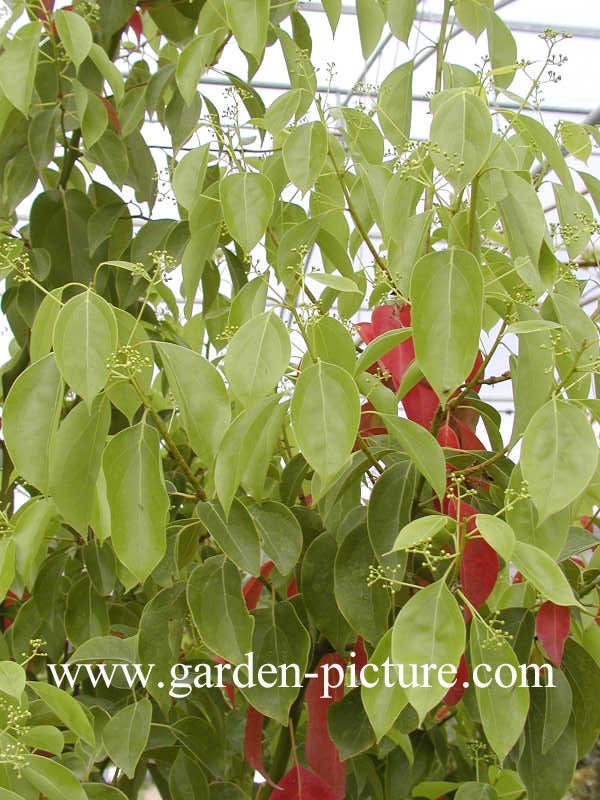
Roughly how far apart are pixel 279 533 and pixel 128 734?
0.62ft

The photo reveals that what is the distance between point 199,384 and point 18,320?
1.56 ft

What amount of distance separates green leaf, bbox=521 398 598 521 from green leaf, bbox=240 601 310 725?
0.25m

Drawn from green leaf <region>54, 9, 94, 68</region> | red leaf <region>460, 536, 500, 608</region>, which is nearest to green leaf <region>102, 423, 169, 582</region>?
red leaf <region>460, 536, 500, 608</region>

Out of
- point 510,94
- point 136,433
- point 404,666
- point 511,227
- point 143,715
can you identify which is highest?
point 510,94

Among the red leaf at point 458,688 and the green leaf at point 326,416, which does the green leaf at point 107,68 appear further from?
the red leaf at point 458,688

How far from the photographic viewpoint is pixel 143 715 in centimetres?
78

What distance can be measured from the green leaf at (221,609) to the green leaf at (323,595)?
0.06 metres

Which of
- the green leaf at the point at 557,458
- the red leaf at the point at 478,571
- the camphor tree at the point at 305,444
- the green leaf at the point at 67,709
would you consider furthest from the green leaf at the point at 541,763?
the green leaf at the point at 67,709

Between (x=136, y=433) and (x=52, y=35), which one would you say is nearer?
(x=136, y=433)

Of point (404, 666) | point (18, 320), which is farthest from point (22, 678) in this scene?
point (18, 320)

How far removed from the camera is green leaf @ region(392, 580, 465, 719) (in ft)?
1.88

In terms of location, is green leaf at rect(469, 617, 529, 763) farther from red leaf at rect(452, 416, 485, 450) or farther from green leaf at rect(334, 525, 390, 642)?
red leaf at rect(452, 416, 485, 450)

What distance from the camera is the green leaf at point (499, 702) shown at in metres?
0.62

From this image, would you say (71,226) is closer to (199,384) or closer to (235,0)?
(235,0)
